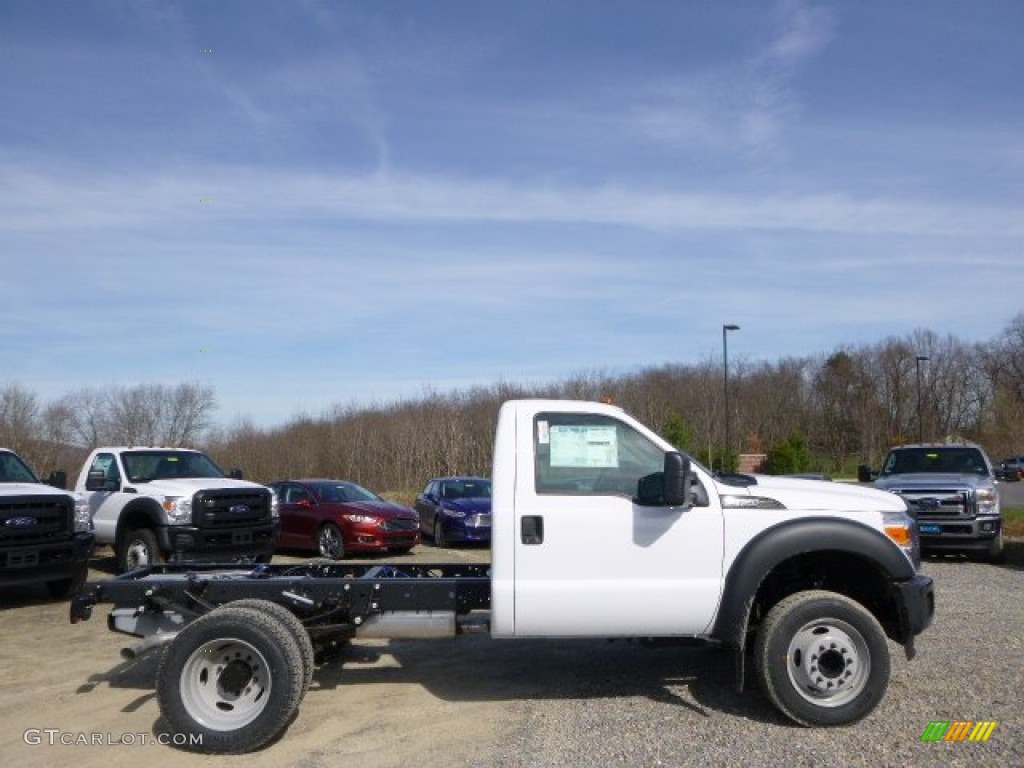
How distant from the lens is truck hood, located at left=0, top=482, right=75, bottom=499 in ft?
33.7

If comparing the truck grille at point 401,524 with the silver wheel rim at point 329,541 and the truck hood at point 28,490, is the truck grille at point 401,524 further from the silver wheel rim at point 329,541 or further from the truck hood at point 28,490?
the truck hood at point 28,490

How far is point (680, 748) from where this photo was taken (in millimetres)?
5414

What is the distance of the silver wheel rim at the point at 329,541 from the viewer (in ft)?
53.4

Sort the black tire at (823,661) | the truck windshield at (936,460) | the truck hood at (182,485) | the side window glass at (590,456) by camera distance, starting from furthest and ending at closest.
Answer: the truck windshield at (936,460)
the truck hood at (182,485)
the side window glass at (590,456)
the black tire at (823,661)

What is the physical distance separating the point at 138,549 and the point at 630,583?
887 centimetres

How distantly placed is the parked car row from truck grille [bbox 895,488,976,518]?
7655 mm

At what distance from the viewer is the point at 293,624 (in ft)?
19.3

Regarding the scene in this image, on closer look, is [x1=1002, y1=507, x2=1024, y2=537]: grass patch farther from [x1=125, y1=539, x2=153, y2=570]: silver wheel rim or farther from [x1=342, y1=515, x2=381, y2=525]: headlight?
[x1=125, y1=539, x2=153, y2=570]: silver wheel rim

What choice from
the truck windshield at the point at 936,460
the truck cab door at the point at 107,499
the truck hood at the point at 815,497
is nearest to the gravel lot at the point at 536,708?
the truck hood at the point at 815,497

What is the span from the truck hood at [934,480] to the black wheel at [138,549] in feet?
36.1

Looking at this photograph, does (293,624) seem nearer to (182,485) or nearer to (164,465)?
(182,485)

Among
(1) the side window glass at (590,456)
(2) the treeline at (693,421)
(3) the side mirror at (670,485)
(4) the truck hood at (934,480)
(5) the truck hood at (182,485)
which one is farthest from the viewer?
(2) the treeline at (693,421)

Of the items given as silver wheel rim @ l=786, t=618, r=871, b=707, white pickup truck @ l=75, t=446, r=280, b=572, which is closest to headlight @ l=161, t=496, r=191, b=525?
white pickup truck @ l=75, t=446, r=280, b=572

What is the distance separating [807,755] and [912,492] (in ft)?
33.5
